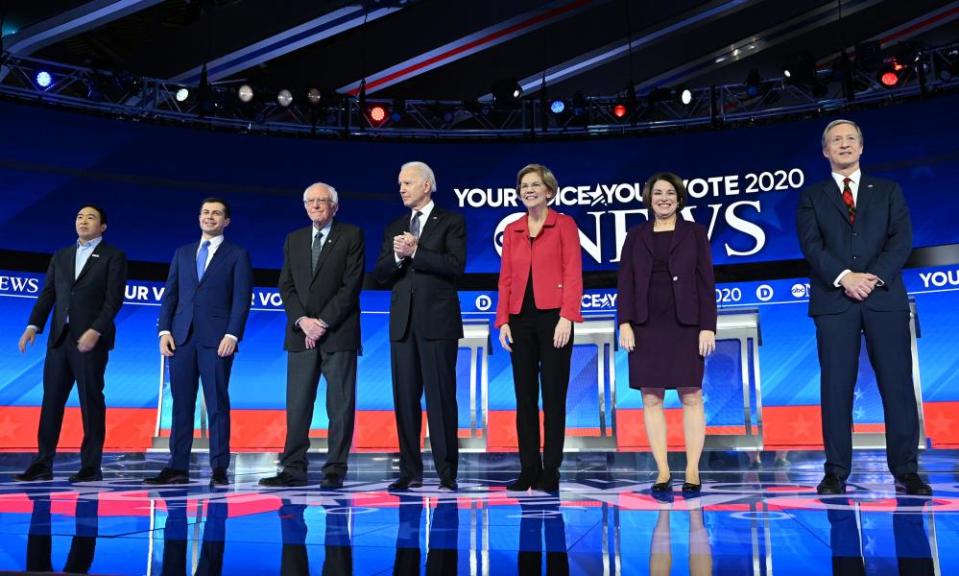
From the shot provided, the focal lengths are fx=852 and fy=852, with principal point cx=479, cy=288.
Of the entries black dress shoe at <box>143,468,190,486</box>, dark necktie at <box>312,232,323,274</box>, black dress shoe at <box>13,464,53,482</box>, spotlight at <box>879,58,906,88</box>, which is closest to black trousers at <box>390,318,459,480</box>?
dark necktie at <box>312,232,323,274</box>

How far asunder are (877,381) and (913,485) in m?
0.40

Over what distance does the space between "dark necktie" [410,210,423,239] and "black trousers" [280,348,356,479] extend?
0.62 metres

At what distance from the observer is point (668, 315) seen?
3.54m

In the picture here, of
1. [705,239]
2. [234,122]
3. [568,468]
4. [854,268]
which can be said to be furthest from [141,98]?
[854,268]

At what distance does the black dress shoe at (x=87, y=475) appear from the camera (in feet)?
14.4

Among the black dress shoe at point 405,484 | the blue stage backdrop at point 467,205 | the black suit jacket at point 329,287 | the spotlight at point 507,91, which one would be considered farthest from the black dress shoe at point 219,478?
the spotlight at point 507,91

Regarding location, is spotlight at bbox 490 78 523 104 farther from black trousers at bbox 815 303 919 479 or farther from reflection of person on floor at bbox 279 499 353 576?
reflection of person on floor at bbox 279 499 353 576

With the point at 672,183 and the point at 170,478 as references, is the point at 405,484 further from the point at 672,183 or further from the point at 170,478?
the point at 672,183

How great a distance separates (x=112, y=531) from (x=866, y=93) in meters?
8.35

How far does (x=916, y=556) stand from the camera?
1.70 metres

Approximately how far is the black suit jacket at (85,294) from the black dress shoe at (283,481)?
146cm

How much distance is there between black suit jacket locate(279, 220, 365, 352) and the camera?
3.92 m

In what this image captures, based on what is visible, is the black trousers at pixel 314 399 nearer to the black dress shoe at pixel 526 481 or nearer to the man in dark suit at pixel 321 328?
the man in dark suit at pixel 321 328

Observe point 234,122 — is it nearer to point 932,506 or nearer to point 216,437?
point 216,437
